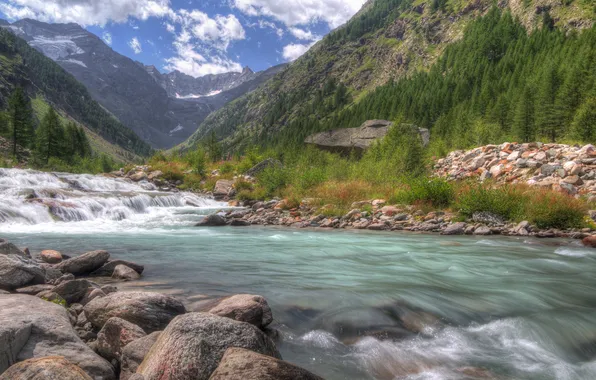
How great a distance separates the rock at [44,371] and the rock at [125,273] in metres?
4.58

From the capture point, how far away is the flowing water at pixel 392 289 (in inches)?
168

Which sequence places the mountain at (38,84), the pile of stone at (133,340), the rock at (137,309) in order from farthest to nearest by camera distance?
Result: the mountain at (38,84)
the rock at (137,309)
the pile of stone at (133,340)

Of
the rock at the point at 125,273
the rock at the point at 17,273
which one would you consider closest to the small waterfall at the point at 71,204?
the rock at the point at 125,273

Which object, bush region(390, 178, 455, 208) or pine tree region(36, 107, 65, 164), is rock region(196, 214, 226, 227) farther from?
pine tree region(36, 107, 65, 164)

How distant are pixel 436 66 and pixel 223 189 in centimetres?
8929

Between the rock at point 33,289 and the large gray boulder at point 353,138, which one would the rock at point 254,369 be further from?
the large gray boulder at point 353,138

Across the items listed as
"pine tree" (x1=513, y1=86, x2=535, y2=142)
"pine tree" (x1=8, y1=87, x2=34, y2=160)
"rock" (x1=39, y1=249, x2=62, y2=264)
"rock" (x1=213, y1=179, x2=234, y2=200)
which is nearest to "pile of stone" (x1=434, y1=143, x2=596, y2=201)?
"rock" (x1=213, y1=179, x2=234, y2=200)

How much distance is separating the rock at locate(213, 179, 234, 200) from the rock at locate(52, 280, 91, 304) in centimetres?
2461

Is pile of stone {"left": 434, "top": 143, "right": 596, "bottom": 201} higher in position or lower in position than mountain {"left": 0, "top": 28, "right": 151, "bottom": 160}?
lower

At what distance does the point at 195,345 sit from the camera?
3.06m

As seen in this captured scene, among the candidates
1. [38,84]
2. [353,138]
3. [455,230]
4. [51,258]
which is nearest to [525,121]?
[353,138]

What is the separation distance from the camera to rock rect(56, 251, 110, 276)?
285 inches

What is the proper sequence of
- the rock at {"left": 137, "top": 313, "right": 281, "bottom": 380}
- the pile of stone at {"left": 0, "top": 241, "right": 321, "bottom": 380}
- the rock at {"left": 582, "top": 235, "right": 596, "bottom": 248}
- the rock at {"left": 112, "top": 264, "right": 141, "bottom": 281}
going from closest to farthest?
the pile of stone at {"left": 0, "top": 241, "right": 321, "bottom": 380} < the rock at {"left": 137, "top": 313, "right": 281, "bottom": 380} < the rock at {"left": 112, "top": 264, "right": 141, "bottom": 281} < the rock at {"left": 582, "top": 235, "right": 596, "bottom": 248}

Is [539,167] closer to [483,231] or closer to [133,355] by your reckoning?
[483,231]
